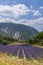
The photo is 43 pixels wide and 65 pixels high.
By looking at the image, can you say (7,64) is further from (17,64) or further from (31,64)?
(31,64)

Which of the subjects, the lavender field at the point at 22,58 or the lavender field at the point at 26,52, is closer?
the lavender field at the point at 22,58

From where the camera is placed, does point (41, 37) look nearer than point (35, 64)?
No

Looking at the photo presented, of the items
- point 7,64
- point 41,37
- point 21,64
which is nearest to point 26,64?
point 21,64

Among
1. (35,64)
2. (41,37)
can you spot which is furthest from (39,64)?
(41,37)

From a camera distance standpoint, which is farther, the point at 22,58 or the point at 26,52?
the point at 26,52

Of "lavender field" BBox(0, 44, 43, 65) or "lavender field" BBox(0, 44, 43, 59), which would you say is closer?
"lavender field" BBox(0, 44, 43, 65)

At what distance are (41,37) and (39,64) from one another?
5055 inches

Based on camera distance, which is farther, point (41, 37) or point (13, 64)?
point (41, 37)

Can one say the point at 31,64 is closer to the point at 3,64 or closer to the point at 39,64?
the point at 39,64

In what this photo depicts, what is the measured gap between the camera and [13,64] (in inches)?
764

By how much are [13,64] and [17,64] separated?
1.19ft

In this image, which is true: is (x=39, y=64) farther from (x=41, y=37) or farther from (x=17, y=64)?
(x=41, y=37)

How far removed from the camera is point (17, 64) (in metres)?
19.3

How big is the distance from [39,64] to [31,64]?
2.31ft
